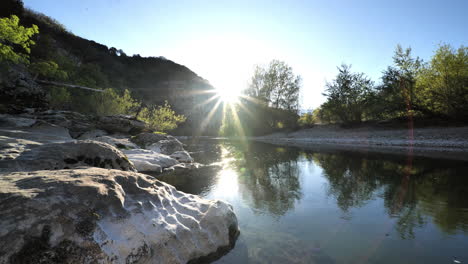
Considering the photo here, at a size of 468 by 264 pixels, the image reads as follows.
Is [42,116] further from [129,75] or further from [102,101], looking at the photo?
[129,75]

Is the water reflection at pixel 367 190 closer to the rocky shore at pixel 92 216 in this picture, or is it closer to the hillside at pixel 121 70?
the rocky shore at pixel 92 216

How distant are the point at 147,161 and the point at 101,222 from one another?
831 centimetres

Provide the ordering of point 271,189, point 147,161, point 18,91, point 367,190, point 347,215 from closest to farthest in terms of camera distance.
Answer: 1. point 347,215
2. point 367,190
3. point 271,189
4. point 147,161
5. point 18,91

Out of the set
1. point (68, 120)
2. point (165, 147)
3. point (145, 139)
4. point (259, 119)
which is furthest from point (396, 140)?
point (68, 120)

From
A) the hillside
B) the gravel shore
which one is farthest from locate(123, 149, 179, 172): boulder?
the hillside

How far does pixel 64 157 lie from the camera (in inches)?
193

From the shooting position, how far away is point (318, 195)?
7.05m

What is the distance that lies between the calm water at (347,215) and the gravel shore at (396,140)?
32.7 feet

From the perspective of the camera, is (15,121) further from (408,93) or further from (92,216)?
(408,93)

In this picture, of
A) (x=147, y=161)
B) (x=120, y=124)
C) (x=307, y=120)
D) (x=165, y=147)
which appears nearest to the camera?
(x=147, y=161)

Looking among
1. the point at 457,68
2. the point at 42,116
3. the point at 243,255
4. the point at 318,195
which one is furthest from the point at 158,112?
the point at 457,68

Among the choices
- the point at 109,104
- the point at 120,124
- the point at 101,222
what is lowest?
A: the point at 101,222

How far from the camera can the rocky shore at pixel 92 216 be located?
6.69 feet

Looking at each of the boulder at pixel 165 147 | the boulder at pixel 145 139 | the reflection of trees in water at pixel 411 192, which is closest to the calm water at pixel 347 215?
the reflection of trees in water at pixel 411 192
